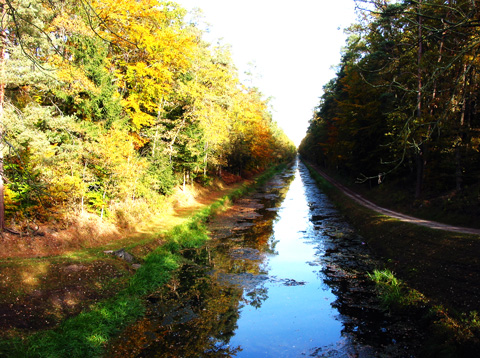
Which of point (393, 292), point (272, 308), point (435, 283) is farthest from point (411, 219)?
point (272, 308)

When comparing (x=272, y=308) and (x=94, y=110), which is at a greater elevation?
(x=94, y=110)

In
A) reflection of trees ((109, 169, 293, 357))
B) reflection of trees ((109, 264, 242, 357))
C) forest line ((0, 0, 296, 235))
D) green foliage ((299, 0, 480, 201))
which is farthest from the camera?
forest line ((0, 0, 296, 235))

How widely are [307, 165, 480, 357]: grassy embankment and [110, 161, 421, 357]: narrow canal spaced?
542 millimetres

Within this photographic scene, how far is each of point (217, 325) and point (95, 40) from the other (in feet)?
50.5

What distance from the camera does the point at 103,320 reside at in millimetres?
8898

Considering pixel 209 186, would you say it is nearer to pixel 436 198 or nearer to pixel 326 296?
pixel 436 198

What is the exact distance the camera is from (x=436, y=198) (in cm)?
1908

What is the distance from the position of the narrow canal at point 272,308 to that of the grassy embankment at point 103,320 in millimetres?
439

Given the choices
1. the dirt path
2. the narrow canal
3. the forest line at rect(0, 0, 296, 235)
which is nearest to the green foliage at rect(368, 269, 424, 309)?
the narrow canal

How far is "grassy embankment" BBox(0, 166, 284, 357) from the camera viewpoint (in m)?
7.26

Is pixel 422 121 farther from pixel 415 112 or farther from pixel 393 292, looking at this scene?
pixel 393 292

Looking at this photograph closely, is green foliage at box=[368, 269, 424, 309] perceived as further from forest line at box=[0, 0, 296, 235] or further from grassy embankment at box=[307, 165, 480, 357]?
forest line at box=[0, 0, 296, 235]

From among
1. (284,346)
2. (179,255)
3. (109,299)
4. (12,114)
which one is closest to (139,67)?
(12,114)

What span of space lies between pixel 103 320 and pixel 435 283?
10.2 meters
